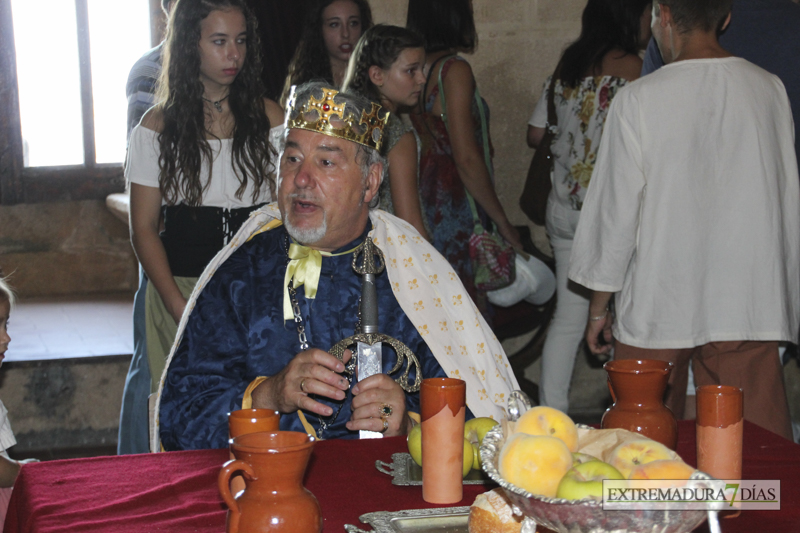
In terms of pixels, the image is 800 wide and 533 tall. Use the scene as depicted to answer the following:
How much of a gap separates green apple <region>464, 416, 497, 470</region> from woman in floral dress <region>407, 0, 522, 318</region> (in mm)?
1804

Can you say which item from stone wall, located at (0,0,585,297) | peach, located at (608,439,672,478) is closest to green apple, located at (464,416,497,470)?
peach, located at (608,439,672,478)

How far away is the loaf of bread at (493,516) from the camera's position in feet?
3.64

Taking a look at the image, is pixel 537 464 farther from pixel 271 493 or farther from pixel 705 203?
pixel 705 203

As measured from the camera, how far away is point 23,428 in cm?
408

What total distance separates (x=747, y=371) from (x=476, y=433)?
1389 millimetres

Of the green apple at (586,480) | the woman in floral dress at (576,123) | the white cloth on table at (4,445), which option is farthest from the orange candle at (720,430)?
the woman in floral dress at (576,123)

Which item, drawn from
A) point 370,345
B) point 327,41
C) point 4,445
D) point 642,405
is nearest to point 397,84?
point 327,41

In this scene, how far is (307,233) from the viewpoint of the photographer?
6.63 feet

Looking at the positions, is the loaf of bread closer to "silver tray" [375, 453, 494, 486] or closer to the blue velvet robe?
"silver tray" [375, 453, 494, 486]

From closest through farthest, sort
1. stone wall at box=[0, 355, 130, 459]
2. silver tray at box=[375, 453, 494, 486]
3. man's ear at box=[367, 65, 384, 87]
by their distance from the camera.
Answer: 1. silver tray at box=[375, 453, 494, 486]
2. man's ear at box=[367, 65, 384, 87]
3. stone wall at box=[0, 355, 130, 459]

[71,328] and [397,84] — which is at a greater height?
[397,84]

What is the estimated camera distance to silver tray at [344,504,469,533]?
120 centimetres

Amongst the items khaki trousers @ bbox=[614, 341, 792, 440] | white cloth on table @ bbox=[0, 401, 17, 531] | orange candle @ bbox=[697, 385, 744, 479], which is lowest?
white cloth on table @ bbox=[0, 401, 17, 531]

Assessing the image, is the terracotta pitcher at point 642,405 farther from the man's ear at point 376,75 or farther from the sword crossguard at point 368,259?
the man's ear at point 376,75
